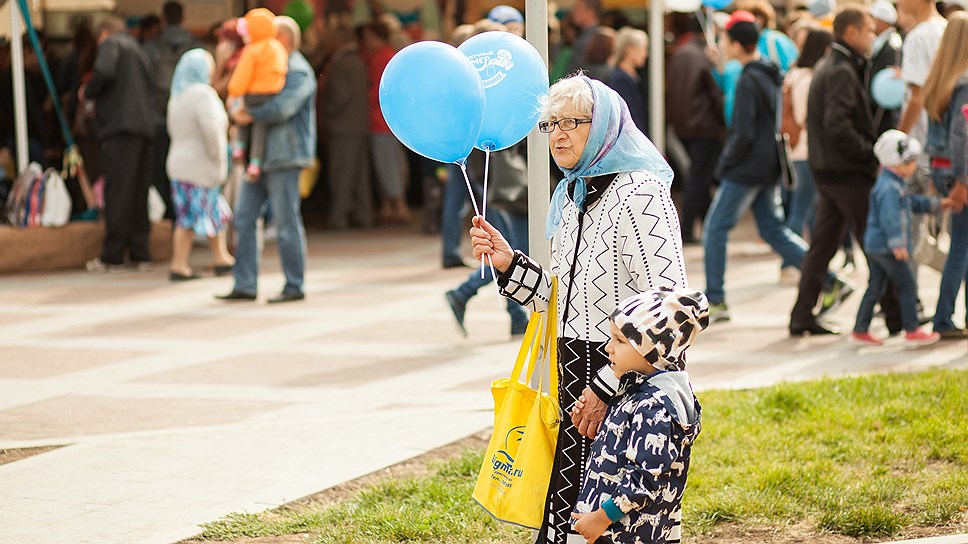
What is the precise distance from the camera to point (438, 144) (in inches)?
183

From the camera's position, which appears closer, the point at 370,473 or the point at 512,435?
the point at 512,435

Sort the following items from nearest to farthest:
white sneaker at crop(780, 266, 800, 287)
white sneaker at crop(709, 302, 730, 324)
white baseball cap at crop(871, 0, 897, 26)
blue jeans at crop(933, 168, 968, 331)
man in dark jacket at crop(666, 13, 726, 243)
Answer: blue jeans at crop(933, 168, 968, 331) < white sneaker at crop(709, 302, 730, 324) < white baseball cap at crop(871, 0, 897, 26) < white sneaker at crop(780, 266, 800, 287) < man in dark jacket at crop(666, 13, 726, 243)

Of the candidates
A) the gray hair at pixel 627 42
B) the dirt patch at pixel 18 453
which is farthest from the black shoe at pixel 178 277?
the dirt patch at pixel 18 453

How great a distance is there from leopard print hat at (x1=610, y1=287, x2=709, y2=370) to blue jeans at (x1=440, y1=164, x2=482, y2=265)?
27.7 ft

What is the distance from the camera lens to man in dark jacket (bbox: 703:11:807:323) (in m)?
9.91

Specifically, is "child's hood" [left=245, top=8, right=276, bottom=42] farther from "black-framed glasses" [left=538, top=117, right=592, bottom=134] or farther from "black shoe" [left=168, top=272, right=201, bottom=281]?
"black-framed glasses" [left=538, top=117, right=592, bottom=134]

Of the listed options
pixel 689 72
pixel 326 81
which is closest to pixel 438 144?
pixel 689 72

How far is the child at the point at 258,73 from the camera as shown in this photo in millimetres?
10945

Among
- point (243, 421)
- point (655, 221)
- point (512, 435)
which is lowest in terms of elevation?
point (243, 421)

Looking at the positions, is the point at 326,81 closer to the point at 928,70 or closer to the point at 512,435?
the point at 928,70

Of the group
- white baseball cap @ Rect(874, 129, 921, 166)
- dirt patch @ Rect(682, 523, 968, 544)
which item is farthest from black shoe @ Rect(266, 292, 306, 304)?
dirt patch @ Rect(682, 523, 968, 544)

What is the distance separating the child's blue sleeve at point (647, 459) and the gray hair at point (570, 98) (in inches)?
37.7

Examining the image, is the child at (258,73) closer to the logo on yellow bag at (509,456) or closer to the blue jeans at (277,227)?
the blue jeans at (277,227)

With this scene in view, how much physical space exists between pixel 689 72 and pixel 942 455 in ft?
27.3
